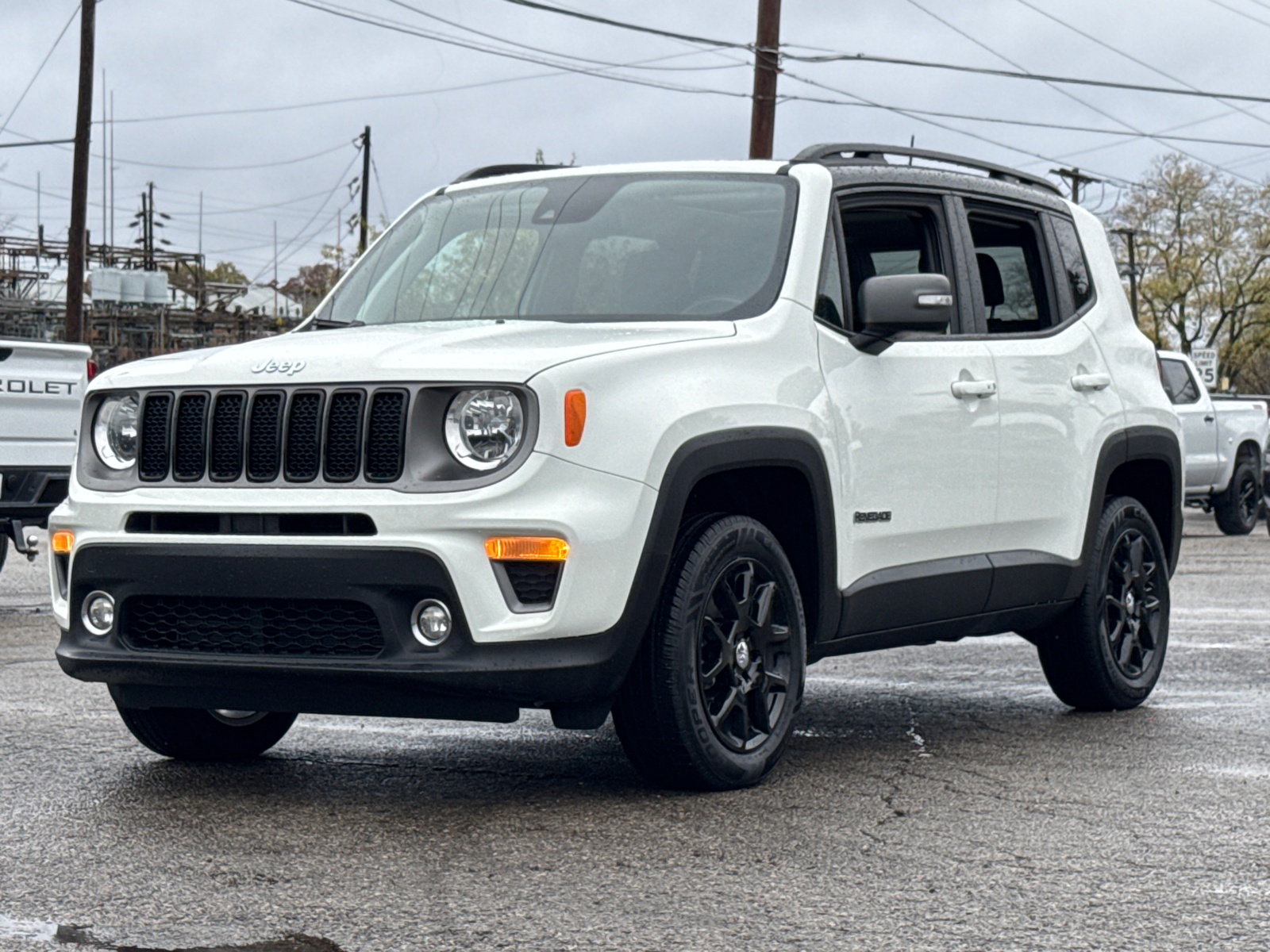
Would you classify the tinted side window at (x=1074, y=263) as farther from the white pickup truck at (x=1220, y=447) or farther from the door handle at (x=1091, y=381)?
the white pickup truck at (x=1220, y=447)

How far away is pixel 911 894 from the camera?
4.35 meters

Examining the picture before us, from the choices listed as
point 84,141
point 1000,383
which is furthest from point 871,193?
point 84,141

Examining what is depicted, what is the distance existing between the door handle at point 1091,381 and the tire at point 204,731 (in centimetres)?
319

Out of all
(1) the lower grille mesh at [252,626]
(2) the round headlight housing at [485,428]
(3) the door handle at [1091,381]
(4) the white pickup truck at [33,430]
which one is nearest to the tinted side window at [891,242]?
(3) the door handle at [1091,381]

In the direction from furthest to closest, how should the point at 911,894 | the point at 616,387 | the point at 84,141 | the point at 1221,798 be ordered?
the point at 84,141 → the point at 1221,798 → the point at 616,387 → the point at 911,894

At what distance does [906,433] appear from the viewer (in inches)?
245

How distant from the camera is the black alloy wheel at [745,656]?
5.45m

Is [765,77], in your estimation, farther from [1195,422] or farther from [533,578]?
[533,578]

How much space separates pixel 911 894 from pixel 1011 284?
3410 mm

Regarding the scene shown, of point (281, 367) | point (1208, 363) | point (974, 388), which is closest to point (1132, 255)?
point (1208, 363)

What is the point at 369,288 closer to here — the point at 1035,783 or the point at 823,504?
the point at 823,504

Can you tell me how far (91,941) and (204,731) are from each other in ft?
7.04

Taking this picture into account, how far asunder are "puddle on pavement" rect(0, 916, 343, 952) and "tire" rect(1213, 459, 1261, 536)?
1975 centimetres

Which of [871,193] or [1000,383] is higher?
[871,193]
